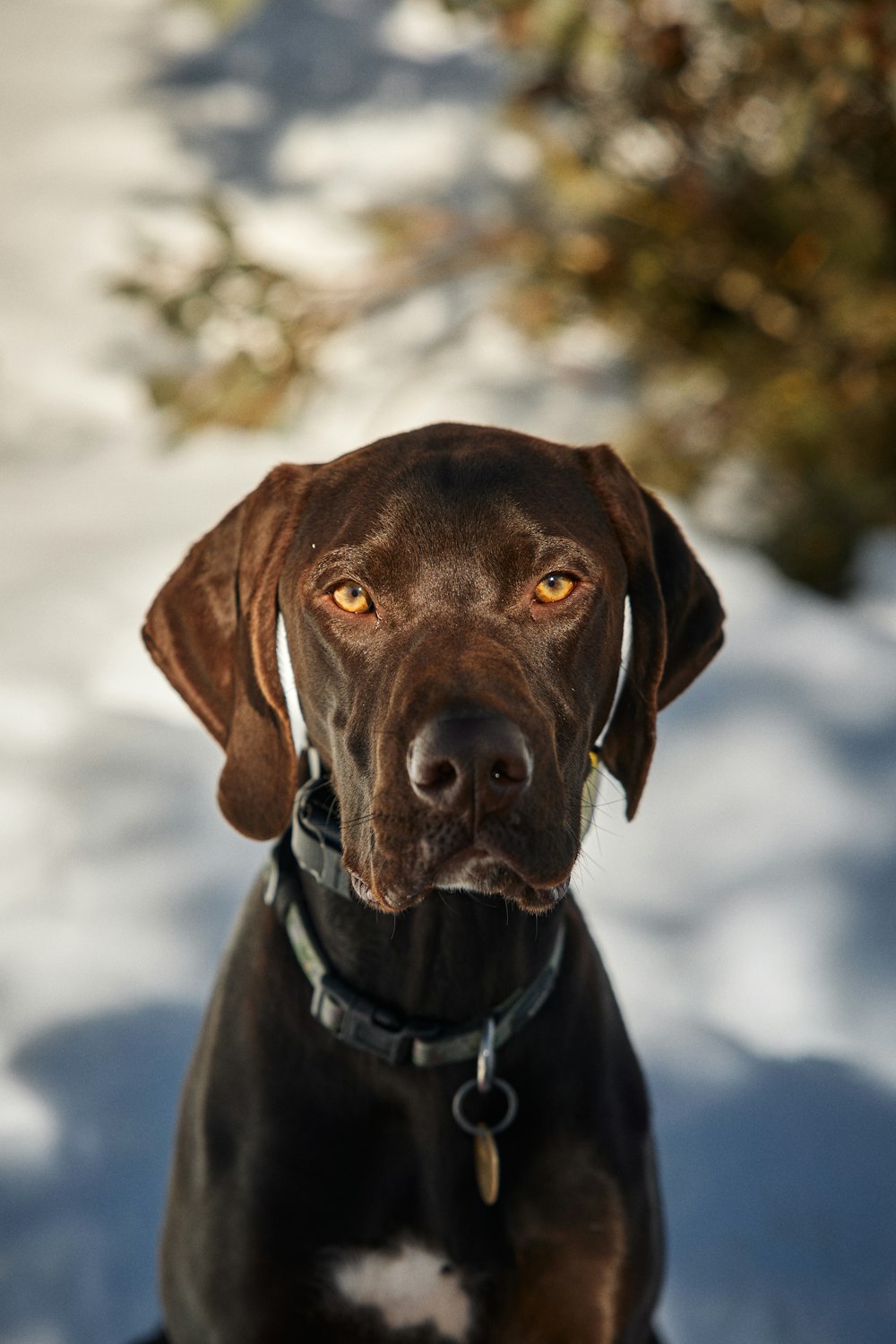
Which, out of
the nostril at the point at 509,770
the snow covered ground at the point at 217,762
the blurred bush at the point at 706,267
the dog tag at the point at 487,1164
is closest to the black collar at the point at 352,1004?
the dog tag at the point at 487,1164

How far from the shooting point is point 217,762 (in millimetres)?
4348

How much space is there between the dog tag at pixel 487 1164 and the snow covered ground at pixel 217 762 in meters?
0.89

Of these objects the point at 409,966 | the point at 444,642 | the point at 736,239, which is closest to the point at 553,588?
the point at 444,642

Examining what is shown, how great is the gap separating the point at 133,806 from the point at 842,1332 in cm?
239

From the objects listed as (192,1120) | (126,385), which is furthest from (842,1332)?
(126,385)

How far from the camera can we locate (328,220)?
21.9ft

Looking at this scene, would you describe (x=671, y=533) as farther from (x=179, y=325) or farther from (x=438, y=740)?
(x=179, y=325)

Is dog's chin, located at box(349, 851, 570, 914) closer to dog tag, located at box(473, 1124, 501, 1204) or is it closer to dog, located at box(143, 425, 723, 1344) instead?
dog, located at box(143, 425, 723, 1344)

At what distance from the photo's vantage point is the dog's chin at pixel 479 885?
5.97 feet

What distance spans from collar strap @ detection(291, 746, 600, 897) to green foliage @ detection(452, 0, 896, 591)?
3.39 metres

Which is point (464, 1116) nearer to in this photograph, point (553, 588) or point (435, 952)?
point (435, 952)

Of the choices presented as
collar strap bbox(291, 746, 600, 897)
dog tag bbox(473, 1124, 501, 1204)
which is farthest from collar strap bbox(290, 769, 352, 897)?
dog tag bbox(473, 1124, 501, 1204)

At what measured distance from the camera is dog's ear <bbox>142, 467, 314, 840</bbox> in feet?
7.08

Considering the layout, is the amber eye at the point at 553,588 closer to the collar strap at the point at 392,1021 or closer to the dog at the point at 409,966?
the dog at the point at 409,966
